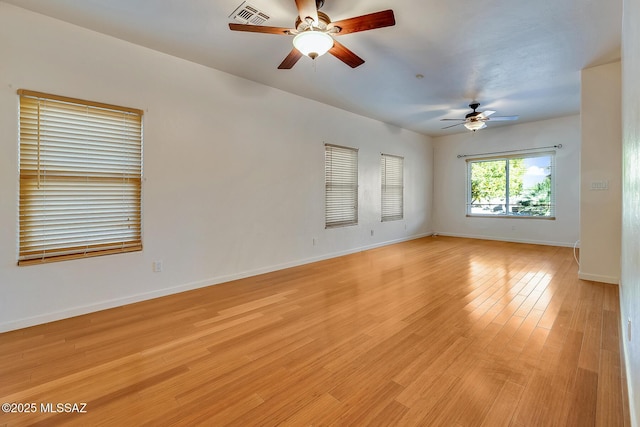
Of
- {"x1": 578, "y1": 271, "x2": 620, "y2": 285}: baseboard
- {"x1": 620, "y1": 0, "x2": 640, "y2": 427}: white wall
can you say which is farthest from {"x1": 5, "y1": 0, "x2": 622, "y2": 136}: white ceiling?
{"x1": 578, "y1": 271, "x2": 620, "y2": 285}: baseboard

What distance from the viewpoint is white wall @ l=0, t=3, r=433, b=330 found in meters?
2.51

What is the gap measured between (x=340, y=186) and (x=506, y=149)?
181 inches

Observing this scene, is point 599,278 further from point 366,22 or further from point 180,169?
point 180,169

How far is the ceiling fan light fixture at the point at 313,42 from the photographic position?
231 centimetres

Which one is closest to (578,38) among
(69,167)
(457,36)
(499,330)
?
(457,36)

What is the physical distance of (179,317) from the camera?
8.87 ft

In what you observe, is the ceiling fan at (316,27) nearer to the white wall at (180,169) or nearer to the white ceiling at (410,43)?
the white ceiling at (410,43)

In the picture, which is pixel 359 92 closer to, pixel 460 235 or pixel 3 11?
pixel 3 11

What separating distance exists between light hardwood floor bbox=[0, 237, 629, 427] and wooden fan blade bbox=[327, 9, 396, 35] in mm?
2507

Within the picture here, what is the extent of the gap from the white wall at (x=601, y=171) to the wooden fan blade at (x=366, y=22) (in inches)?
134

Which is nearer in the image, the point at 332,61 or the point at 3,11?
the point at 3,11

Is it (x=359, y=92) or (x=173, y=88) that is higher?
(x=359, y=92)

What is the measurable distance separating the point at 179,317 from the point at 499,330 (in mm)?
2910

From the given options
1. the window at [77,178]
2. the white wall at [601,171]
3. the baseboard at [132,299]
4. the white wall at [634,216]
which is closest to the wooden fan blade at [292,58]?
the window at [77,178]
